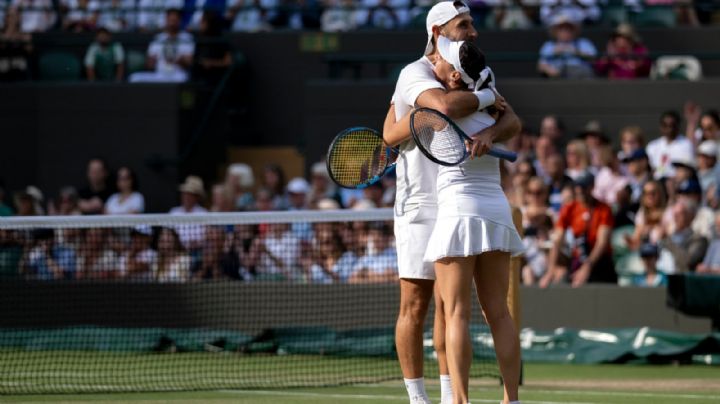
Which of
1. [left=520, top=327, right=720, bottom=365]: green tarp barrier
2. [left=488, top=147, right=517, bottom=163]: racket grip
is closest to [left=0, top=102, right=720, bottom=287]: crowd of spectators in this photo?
[left=520, top=327, right=720, bottom=365]: green tarp barrier

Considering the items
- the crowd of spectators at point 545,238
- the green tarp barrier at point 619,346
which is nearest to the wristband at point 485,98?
the green tarp barrier at point 619,346

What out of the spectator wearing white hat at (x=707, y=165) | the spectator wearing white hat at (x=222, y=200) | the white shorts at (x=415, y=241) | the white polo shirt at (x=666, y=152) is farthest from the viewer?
the spectator wearing white hat at (x=222, y=200)

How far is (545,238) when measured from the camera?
44.0 feet

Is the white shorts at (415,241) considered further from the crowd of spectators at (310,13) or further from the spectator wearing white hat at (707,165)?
the crowd of spectators at (310,13)

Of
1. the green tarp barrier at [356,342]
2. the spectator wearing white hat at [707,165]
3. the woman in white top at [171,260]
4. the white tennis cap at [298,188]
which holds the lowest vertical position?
the green tarp barrier at [356,342]

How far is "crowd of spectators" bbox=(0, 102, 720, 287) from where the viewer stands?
12.8 meters

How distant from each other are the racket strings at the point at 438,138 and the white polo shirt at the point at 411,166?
24 centimetres

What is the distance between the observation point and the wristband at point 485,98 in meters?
7.04

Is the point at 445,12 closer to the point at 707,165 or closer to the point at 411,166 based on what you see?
the point at 411,166

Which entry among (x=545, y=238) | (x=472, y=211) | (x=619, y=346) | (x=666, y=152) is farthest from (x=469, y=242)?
(x=666, y=152)

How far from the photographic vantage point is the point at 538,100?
16375 millimetres

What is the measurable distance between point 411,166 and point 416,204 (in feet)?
0.67

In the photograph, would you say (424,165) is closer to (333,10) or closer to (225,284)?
(225,284)

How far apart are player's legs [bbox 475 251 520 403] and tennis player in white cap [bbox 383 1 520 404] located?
1.32 feet
